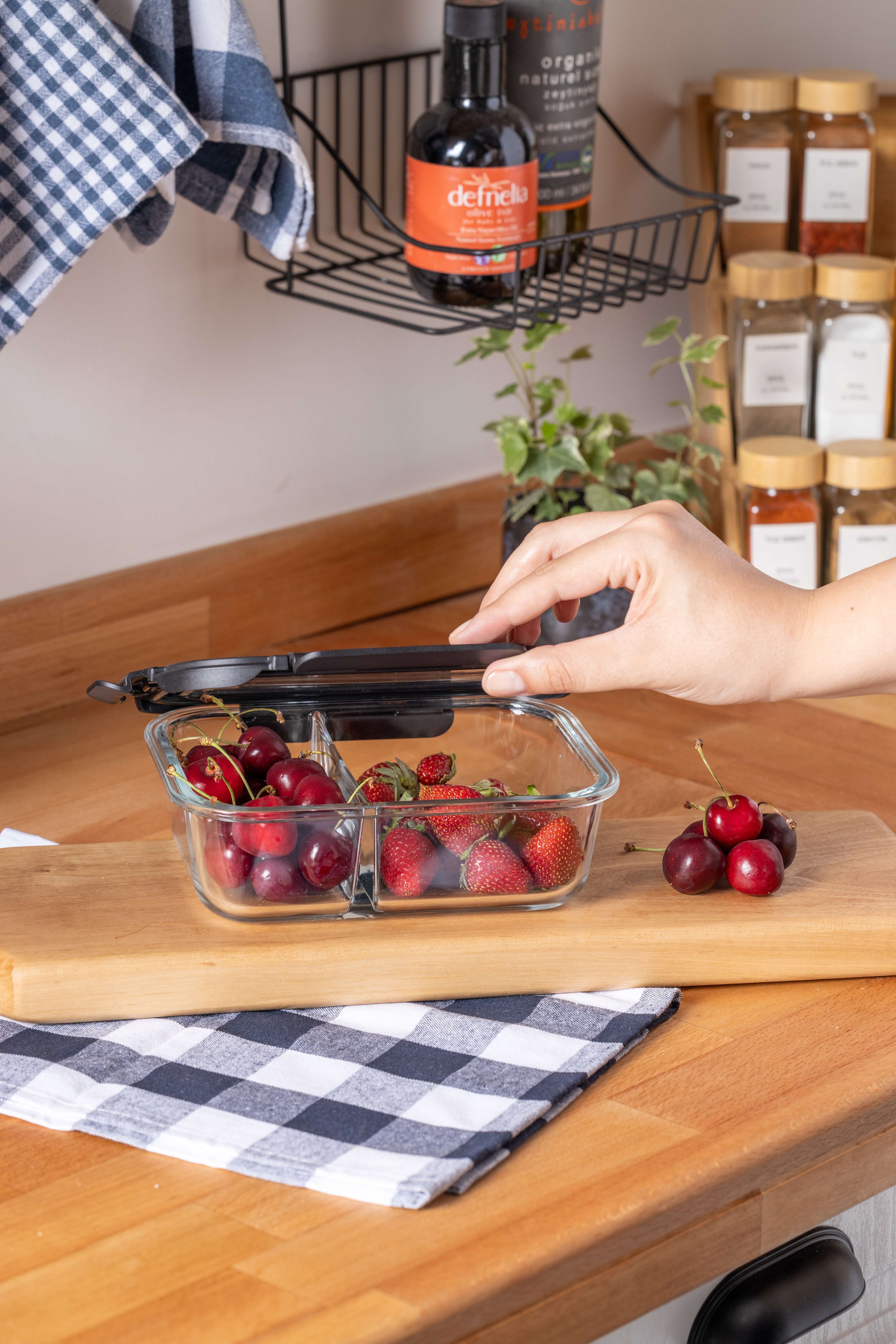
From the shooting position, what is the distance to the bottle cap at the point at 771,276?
1300 millimetres

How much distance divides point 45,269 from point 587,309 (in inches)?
17.6

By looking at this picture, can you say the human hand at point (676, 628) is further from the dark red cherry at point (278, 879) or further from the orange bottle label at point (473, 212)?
the orange bottle label at point (473, 212)

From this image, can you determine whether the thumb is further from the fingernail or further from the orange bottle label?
the orange bottle label

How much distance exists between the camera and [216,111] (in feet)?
3.22

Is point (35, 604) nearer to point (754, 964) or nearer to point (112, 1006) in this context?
point (112, 1006)

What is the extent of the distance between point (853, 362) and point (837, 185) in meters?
0.19

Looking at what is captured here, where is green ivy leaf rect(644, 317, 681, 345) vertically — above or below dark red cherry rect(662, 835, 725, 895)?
above

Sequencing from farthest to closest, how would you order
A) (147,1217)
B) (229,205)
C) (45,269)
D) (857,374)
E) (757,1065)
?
(857,374) → (229,205) → (45,269) → (757,1065) → (147,1217)

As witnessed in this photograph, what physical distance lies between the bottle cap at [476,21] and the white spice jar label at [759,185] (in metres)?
0.41

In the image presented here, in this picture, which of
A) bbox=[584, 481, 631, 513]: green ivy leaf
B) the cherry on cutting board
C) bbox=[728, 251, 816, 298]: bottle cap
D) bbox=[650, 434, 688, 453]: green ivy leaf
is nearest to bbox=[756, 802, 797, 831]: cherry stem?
the cherry on cutting board

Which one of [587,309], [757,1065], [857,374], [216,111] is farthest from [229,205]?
[757,1065]

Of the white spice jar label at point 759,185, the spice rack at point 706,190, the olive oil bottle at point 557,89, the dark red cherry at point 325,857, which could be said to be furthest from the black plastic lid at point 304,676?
the white spice jar label at point 759,185

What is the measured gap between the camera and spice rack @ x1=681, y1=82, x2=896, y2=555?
54.4 inches

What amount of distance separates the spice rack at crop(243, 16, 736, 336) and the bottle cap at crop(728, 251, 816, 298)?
0.03 metres
